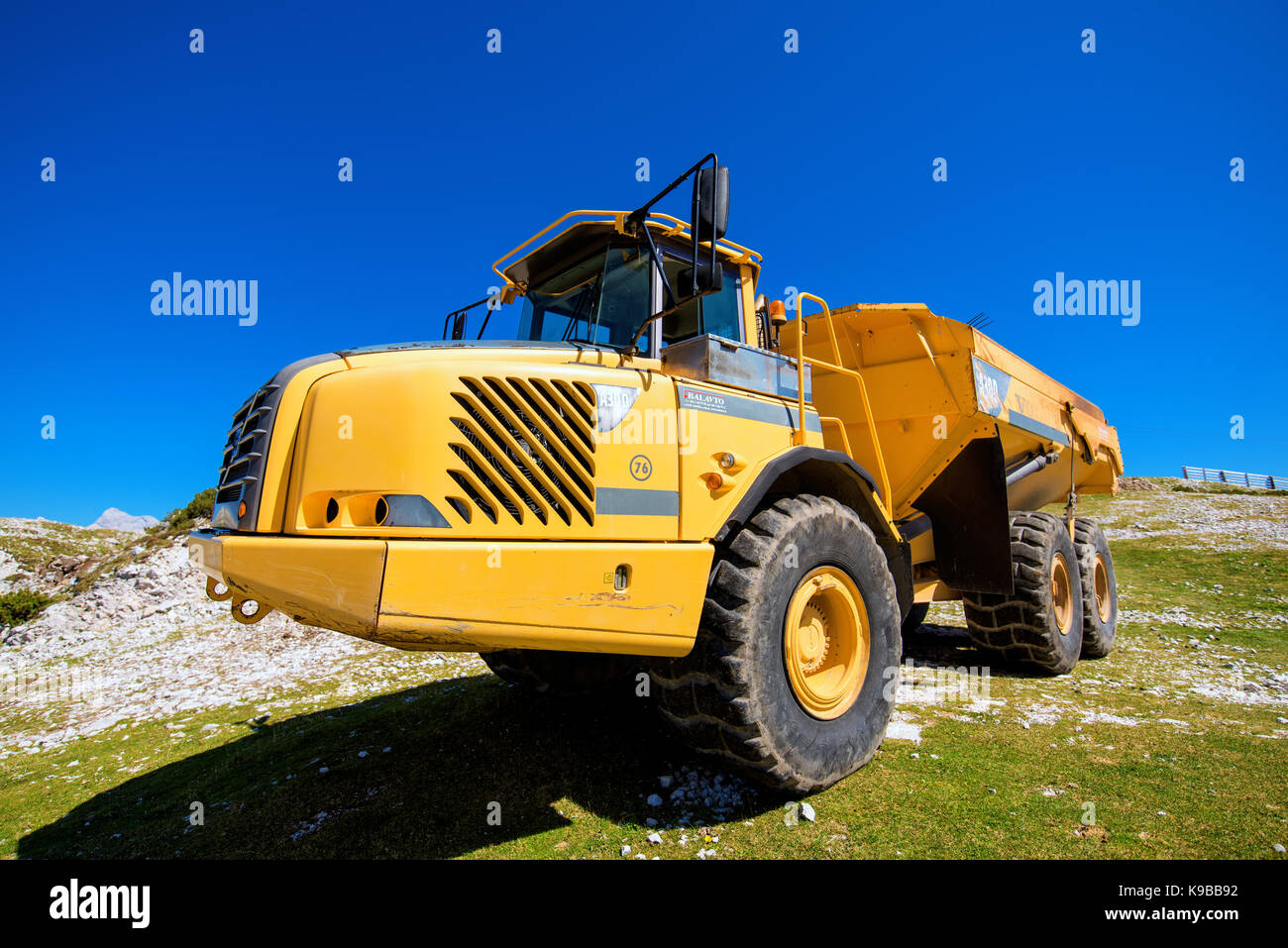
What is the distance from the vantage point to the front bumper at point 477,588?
232cm

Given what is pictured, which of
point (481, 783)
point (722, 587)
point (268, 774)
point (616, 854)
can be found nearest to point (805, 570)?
point (722, 587)

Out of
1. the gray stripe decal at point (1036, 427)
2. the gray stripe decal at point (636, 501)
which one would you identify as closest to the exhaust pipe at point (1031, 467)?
the gray stripe decal at point (1036, 427)

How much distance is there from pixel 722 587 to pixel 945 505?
3663mm

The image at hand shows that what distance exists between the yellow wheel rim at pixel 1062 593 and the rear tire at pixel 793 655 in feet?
12.2

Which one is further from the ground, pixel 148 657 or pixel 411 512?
pixel 411 512

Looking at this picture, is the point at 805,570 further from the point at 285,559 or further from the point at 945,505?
the point at 945,505

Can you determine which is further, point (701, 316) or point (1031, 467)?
point (1031, 467)

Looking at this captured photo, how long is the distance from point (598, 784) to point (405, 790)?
3.48 ft

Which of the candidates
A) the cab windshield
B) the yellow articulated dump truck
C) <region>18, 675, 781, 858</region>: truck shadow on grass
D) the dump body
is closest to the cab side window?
the yellow articulated dump truck

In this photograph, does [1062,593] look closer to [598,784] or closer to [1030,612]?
[1030,612]

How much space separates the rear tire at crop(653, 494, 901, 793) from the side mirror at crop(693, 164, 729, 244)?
1381 millimetres

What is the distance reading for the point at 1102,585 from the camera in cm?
779

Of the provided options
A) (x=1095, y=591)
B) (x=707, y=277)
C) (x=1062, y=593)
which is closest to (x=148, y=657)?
(x=707, y=277)

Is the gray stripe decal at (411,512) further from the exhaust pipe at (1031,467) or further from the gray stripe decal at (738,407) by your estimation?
the exhaust pipe at (1031,467)
